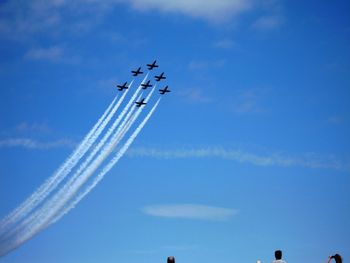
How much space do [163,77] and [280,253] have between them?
113963 millimetres

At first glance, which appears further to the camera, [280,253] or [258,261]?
[280,253]

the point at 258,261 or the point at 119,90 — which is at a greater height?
the point at 119,90

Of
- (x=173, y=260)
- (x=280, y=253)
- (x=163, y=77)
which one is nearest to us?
(x=173, y=260)

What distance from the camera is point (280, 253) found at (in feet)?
86.1

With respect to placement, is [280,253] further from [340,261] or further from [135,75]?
[135,75]

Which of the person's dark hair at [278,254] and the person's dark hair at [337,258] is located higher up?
the person's dark hair at [278,254]

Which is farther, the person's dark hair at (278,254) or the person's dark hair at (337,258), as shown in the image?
the person's dark hair at (278,254)

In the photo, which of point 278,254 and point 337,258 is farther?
point 278,254

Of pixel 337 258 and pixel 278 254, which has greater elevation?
pixel 278 254

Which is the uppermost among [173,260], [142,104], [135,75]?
[135,75]

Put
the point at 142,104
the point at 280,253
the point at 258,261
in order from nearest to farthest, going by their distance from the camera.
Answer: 1. the point at 258,261
2. the point at 280,253
3. the point at 142,104

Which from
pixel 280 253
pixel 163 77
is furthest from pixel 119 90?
pixel 280 253

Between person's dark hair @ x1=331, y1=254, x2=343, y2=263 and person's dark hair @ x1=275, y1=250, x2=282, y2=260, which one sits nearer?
person's dark hair @ x1=331, y1=254, x2=343, y2=263

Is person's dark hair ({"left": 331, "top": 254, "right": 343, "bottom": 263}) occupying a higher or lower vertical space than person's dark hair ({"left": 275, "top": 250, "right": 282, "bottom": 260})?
lower
